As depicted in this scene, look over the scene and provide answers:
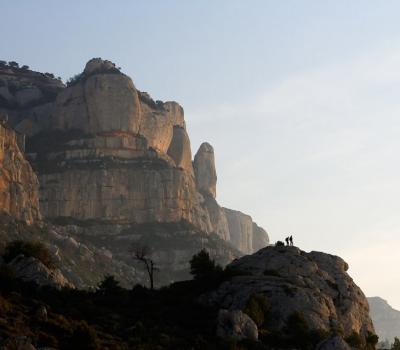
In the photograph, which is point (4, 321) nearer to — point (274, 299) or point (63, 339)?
point (63, 339)

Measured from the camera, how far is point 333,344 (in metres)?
81.2

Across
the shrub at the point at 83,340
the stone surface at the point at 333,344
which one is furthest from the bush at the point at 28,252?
the stone surface at the point at 333,344

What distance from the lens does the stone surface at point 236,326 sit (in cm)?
8550

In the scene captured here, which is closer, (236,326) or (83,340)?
(83,340)

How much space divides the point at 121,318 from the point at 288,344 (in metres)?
15.6

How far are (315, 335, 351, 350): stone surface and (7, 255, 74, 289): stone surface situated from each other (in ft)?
111

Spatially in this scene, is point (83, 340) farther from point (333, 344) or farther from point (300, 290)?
point (300, 290)

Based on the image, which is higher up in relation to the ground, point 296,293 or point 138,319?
point 296,293

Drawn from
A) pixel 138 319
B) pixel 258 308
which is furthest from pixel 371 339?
pixel 138 319

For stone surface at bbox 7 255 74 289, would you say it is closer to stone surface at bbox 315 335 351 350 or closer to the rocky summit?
the rocky summit

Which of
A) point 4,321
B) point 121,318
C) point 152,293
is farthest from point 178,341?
point 152,293

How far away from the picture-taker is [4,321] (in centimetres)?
7706

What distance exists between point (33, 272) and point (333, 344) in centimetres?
3887

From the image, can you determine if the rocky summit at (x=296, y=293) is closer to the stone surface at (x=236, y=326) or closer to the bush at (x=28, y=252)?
the stone surface at (x=236, y=326)
